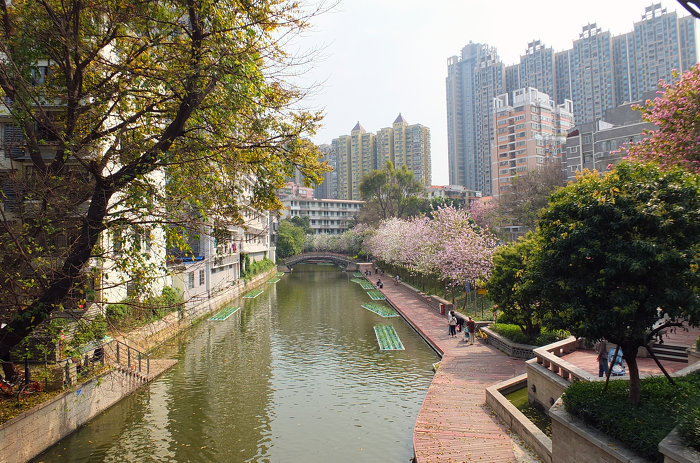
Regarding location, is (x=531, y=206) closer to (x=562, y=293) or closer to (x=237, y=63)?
(x=562, y=293)

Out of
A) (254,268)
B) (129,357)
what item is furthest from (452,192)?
(129,357)

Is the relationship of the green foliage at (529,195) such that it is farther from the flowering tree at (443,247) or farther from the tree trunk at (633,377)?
the tree trunk at (633,377)

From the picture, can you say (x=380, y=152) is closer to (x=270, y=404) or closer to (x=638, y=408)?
(x=270, y=404)

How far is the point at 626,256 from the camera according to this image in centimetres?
876

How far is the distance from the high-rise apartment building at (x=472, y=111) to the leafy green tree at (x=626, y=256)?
134238 mm

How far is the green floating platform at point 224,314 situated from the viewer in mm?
35125

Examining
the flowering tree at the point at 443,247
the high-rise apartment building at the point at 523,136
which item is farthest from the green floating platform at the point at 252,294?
the high-rise apartment building at the point at 523,136

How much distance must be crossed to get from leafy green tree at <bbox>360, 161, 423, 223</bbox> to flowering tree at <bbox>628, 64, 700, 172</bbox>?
209ft

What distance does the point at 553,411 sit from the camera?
1034 cm

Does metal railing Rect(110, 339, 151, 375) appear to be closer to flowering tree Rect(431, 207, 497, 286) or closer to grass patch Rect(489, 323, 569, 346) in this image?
grass patch Rect(489, 323, 569, 346)

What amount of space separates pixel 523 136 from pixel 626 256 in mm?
92789

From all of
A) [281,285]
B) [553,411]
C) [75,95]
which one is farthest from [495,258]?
[281,285]

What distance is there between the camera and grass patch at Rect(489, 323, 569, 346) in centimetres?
2053

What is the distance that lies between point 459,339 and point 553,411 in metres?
15.2
